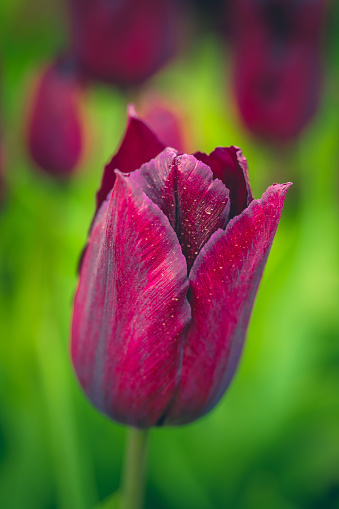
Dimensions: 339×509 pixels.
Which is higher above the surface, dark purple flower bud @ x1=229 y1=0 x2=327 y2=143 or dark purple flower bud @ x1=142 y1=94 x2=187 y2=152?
dark purple flower bud @ x1=229 y1=0 x2=327 y2=143

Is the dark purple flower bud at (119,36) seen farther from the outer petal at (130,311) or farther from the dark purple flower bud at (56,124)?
the outer petal at (130,311)

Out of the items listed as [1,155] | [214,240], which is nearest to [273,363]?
[1,155]

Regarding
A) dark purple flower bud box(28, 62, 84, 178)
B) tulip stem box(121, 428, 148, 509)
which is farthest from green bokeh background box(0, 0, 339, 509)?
tulip stem box(121, 428, 148, 509)

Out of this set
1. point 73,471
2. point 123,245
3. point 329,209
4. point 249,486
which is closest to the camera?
point 123,245

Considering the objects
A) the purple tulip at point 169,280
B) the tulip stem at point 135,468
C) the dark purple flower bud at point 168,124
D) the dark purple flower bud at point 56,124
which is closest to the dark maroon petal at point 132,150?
the purple tulip at point 169,280

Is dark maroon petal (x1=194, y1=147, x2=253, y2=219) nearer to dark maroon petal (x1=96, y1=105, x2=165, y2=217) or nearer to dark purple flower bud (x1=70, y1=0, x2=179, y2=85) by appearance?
dark maroon petal (x1=96, y1=105, x2=165, y2=217)

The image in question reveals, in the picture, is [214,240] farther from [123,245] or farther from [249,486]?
[249,486]

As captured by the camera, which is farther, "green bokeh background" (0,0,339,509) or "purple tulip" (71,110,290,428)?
"green bokeh background" (0,0,339,509)
